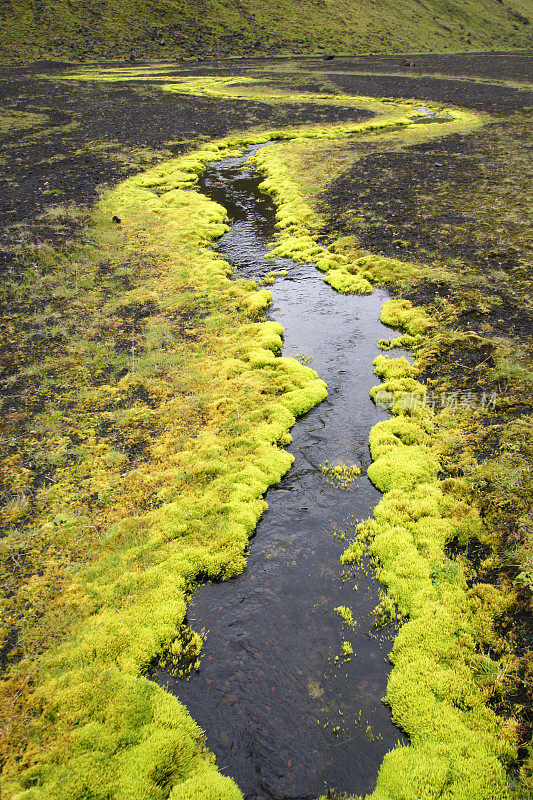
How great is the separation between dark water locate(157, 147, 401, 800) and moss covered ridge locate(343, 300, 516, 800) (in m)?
0.36

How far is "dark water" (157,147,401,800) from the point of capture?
22.4 ft

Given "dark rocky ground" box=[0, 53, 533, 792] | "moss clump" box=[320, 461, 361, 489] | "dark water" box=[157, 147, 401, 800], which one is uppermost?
"dark rocky ground" box=[0, 53, 533, 792]

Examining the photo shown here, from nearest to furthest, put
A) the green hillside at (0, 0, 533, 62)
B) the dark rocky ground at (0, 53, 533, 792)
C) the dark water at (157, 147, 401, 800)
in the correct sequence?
the dark water at (157, 147, 401, 800) → the dark rocky ground at (0, 53, 533, 792) → the green hillside at (0, 0, 533, 62)

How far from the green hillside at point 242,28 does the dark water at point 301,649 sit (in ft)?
343

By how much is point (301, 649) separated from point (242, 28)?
437 feet

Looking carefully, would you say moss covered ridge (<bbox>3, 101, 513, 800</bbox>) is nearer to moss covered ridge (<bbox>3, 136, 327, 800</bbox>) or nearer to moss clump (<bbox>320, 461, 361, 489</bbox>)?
moss covered ridge (<bbox>3, 136, 327, 800</bbox>)

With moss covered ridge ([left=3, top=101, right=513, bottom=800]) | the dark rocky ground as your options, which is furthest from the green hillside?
moss covered ridge ([left=3, top=101, right=513, bottom=800])

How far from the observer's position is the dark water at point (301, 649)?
269 inches

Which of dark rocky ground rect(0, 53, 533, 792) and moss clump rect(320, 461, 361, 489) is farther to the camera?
moss clump rect(320, 461, 361, 489)

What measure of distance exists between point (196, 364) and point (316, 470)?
6.47 metres

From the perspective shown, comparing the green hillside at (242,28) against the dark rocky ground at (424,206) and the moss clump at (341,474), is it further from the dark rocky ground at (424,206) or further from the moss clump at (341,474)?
the moss clump at (341,474)

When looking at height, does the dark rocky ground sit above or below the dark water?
above

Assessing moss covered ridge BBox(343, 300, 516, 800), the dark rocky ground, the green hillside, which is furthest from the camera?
the green hillside

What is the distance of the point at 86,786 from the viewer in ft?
20.8
